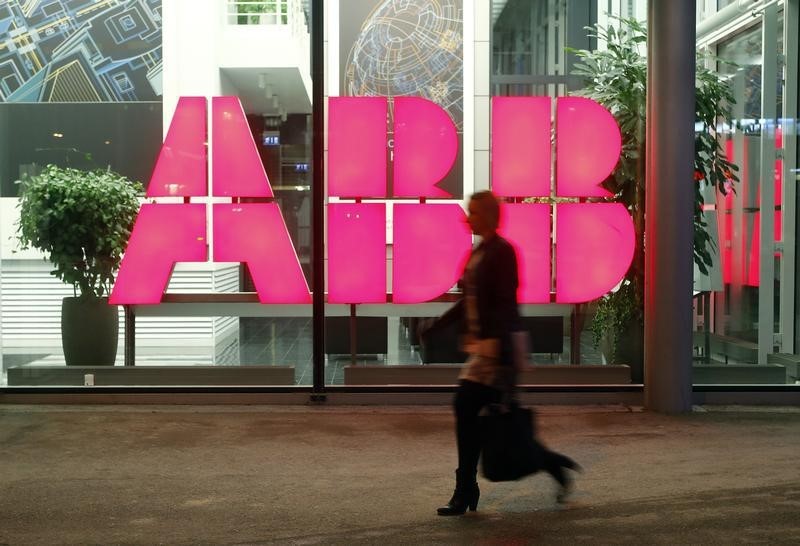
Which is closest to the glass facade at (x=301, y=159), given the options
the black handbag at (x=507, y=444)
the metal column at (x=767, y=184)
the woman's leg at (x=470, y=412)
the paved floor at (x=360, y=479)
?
the paved floor at (x=360, y=479)

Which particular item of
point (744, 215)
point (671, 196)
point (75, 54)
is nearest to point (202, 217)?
point (75, 54)

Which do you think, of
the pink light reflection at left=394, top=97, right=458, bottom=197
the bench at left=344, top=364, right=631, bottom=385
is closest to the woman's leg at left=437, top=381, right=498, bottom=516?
the bench at left=344, top=364, right=631, bottom=385

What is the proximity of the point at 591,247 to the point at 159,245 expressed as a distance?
3.77 m

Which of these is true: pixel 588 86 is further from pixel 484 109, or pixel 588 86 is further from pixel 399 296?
pixel 399 296

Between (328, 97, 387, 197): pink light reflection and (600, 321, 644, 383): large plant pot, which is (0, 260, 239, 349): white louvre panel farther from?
(600, 321, 644, 383): large plant pot

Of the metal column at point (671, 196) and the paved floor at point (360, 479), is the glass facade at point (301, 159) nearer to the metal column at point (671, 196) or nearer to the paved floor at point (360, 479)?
the metal column at point (671, 196)

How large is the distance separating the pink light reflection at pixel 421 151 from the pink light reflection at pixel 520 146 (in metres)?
Answer: 0.41

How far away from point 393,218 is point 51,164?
300cm

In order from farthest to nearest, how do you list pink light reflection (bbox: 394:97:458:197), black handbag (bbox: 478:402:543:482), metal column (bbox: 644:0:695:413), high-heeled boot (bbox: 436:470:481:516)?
pink light reflection (bbox: 394:97:458:197)
metal column (bbox: 644:0:695:413)
high-heeled boot (bbox: 436:470:481:516)
black handbag (bbox: 478:402:543:482)

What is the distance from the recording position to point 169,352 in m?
8.55

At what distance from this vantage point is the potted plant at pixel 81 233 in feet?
27.7

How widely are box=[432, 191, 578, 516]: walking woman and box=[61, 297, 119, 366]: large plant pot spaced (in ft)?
14.4

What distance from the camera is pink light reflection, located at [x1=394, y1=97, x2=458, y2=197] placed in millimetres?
8430

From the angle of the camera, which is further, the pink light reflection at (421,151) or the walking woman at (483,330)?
the pink light reflection at (421,151)
